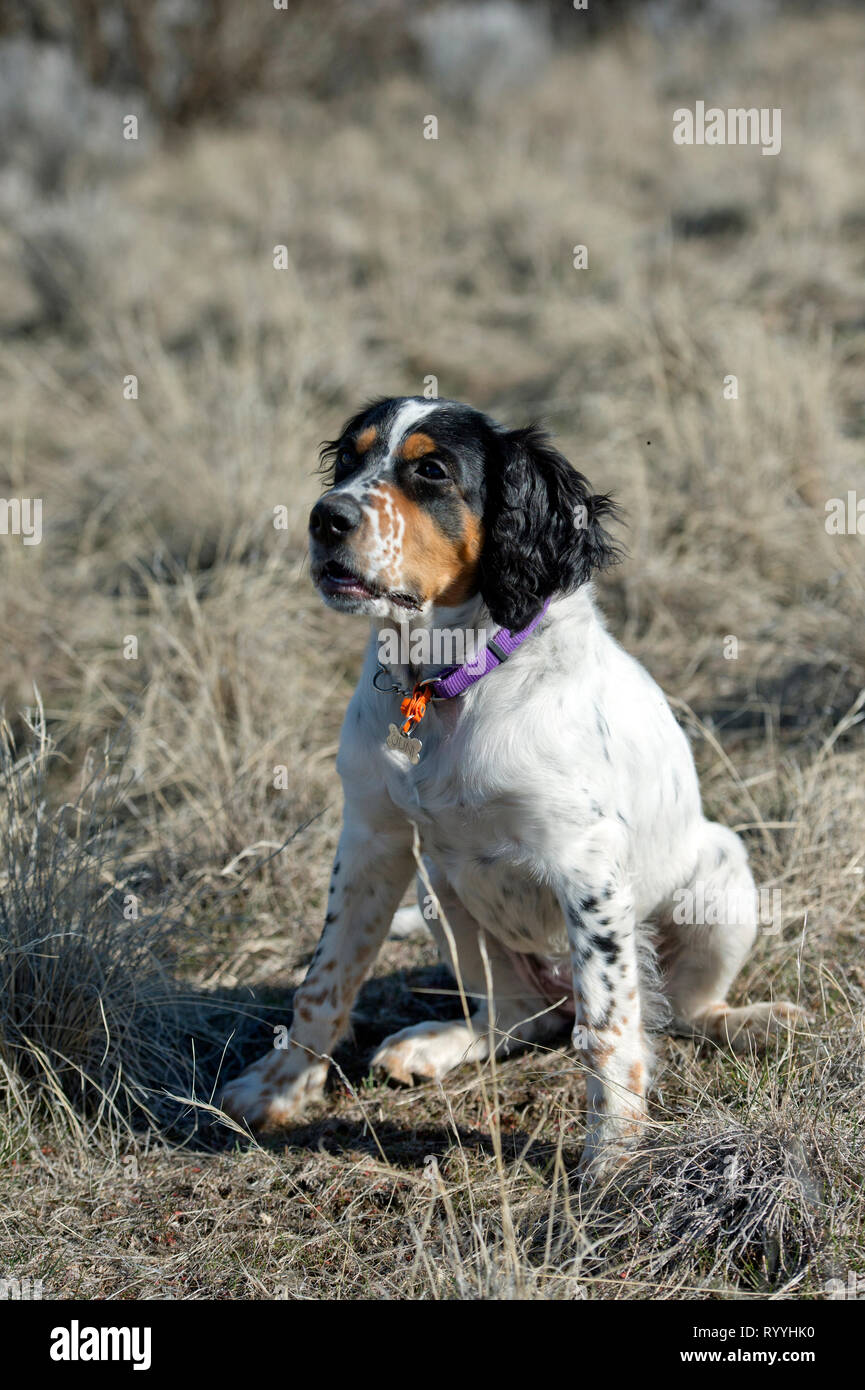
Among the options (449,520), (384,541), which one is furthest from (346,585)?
(449,520)

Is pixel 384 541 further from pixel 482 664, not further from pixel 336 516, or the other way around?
pixel 482 664

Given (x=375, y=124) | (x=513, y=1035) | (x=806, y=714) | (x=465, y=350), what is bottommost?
(x=513, y=1035)

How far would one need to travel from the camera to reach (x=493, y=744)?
2.54m

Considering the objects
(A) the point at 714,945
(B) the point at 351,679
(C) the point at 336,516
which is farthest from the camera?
(B) the point at 351,679

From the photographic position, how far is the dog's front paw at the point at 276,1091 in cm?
288

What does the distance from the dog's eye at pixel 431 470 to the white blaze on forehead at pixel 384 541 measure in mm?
147

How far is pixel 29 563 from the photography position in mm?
5137

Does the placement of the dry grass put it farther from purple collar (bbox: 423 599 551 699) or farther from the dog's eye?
the dog's eye

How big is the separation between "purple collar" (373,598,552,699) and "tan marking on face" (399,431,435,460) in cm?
40

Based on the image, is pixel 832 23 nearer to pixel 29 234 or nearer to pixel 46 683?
pixel 29 234

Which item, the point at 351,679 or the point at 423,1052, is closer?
the point at 423,1052

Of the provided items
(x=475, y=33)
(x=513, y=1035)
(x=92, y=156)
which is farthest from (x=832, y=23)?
(x=513, y=1035)

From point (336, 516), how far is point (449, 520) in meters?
0.27
